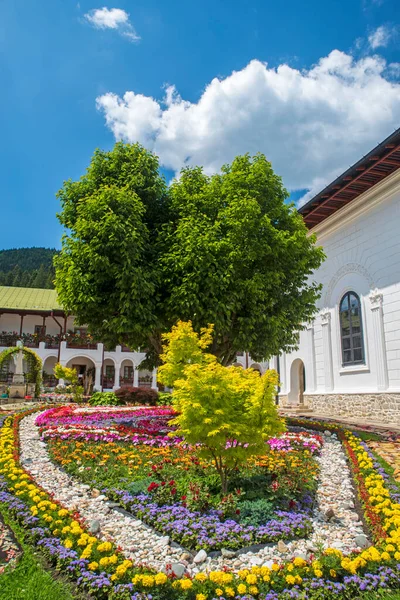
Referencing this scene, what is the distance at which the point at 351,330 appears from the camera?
1603 centimetres

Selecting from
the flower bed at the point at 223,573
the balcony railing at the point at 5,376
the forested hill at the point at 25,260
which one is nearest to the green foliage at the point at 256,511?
the flower bed at the point at 223,573

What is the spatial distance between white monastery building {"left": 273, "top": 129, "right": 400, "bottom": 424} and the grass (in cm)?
1246

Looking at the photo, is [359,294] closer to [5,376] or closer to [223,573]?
[223,573]

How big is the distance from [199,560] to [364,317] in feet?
42.6

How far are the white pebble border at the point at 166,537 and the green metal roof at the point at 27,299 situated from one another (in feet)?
95.2

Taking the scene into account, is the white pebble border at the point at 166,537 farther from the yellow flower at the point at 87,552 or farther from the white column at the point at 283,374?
the white column at the point at 283,374

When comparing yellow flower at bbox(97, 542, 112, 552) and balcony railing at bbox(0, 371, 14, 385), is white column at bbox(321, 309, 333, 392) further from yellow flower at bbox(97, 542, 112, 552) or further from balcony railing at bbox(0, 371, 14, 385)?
balcony railing at bbox(0, 371, 14, 385)

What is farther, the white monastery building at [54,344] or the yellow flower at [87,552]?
the white monastery building at [54,344]

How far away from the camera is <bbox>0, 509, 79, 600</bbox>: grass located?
10.2ft

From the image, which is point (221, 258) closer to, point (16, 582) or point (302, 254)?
point (302, 254)

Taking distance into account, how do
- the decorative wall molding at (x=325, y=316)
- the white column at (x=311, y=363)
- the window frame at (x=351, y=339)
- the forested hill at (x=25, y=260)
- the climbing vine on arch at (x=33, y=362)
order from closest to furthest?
the window frame at (x=351, y=339) < the decorative wall molding at (x=325, y=316) < the white column at (x=311, y=363) < the climbing vine on arch at (x=33, y=362) < the forested hill at (x=25, y=260)

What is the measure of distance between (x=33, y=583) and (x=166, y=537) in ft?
4.42

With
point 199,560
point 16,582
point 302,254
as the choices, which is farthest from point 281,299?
point 16,582

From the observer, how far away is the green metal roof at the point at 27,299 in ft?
113
